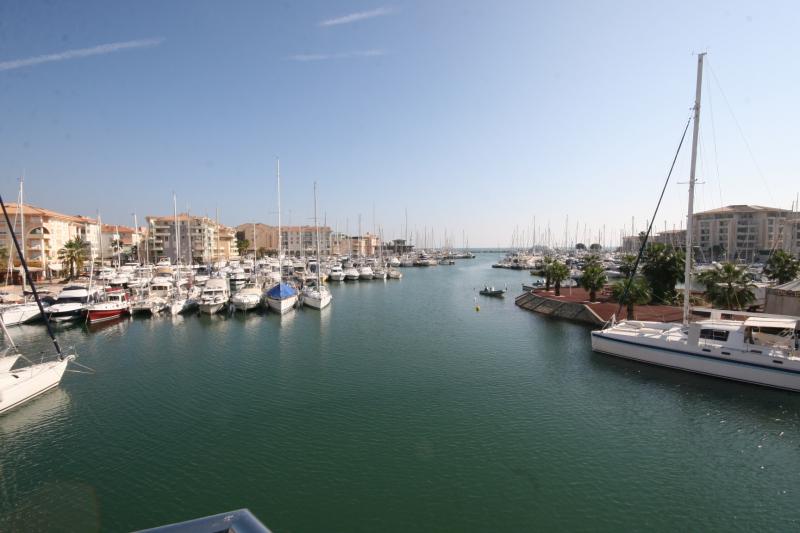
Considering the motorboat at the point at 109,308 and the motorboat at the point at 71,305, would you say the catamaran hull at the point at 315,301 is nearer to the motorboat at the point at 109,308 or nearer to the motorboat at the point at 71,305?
the motorboat at the point at 109,308

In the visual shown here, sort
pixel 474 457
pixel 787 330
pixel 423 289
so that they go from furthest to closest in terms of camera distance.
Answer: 1. pixel 423 289
2. pixel 787 330
3. pixel 474 457

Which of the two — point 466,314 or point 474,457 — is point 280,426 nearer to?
point 474,457

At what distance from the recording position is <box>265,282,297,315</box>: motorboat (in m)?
47.5

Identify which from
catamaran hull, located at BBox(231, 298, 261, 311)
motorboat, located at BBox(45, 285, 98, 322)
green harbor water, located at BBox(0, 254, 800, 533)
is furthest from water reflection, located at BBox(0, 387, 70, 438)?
catamaran hull, located at BBox(231, 298, 261, 311)

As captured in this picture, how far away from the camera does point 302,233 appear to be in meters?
162

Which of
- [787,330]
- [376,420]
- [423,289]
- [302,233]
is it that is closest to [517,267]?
[423,289]

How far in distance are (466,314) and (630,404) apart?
27570 mm

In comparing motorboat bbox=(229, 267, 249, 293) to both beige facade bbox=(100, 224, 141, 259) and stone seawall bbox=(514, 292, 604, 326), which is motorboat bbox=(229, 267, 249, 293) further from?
stone seawall bbox=(514, 292, 604, 326)

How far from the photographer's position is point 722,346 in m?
22.8

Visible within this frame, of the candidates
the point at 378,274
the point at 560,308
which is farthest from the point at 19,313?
the point at 378,274

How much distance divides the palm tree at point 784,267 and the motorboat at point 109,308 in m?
68.2

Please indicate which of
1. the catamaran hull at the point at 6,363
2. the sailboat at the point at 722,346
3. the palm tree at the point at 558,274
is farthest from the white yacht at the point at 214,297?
the palm tree at the point at 558,274

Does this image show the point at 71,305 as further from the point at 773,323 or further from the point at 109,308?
the point at 773,323

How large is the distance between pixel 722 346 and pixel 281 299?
4100 centimetres
